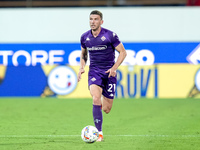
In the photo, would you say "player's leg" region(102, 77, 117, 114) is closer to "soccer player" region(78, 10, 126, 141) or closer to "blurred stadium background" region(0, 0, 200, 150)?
"soccer player" region(78, 10, 126, 141)

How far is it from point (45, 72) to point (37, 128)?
21.4ft

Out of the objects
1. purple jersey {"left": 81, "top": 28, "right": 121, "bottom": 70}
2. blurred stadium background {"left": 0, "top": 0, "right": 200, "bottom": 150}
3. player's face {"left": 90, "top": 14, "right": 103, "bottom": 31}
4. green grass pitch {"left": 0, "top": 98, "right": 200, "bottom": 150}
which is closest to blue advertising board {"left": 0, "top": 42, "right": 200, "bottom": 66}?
blurred stadium background {"left": 0, "top": 0, "right": 200, "bottom": 150}

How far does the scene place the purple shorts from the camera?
26.6 ft

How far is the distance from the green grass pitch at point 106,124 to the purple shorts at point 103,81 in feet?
2.31

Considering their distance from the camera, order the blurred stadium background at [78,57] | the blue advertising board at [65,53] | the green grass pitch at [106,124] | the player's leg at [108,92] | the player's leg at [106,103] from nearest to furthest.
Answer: the green grass pitch at [106,124] → the player's leg at [108,92] → the player's leg at [106,103] → the blurred stadium background at [78,57] → the blue advertising board at [65,53]

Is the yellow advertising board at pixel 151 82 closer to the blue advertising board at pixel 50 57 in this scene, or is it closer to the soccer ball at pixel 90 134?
the blue advertising board at pixel 50 57

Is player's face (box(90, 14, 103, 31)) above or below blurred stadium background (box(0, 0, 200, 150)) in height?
above

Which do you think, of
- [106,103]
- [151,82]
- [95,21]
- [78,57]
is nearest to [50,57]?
[78,57]

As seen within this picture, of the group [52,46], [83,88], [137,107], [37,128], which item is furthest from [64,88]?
[37,128]

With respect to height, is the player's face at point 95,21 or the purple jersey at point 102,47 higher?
the player's face at point 95,21

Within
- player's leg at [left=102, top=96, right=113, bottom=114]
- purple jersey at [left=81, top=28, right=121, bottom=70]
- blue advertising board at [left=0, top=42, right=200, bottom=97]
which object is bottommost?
blue advertising board at [left=0, top=42, right=200, bottom=97]

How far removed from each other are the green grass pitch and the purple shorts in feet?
2.31

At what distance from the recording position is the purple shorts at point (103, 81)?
8.11 meters

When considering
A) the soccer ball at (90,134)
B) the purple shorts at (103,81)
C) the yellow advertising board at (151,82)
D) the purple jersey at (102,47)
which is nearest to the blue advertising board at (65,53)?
the yellow advertising board at (151,82)
